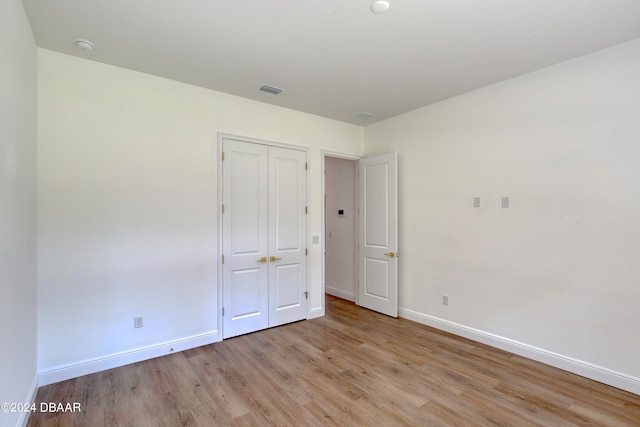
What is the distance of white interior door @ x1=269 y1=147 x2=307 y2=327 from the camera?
12.9 ft

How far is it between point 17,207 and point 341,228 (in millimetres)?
4093

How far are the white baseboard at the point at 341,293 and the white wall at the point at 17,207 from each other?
12.7ft

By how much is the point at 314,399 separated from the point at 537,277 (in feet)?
8.02

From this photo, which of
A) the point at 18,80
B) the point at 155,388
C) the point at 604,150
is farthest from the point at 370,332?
the point at 18,80

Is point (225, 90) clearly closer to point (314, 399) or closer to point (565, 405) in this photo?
point (314, 399)

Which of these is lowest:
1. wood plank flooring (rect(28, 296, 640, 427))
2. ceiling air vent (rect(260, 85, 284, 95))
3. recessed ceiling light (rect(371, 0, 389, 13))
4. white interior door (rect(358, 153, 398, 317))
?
wood plank flooring (rect(28, 296, 640, 427))

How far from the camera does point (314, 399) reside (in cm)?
238

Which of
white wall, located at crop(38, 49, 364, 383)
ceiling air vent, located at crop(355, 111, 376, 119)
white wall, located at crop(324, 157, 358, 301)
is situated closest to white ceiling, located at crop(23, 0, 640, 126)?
white wall, located at crop(38, 49, 364, 383)

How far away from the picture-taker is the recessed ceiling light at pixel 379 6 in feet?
6.57

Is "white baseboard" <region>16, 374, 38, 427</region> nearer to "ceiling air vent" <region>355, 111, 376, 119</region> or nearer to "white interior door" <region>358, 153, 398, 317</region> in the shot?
"white interior door" <region>358, 153, 398, 317</region>

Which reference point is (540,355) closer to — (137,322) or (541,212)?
(541,212)

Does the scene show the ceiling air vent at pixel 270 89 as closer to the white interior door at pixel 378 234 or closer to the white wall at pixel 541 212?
the white interior door at pixel 378 234

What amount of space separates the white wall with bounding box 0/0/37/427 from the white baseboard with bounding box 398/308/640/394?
12.9 ft

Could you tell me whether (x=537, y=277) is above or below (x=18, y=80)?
below
